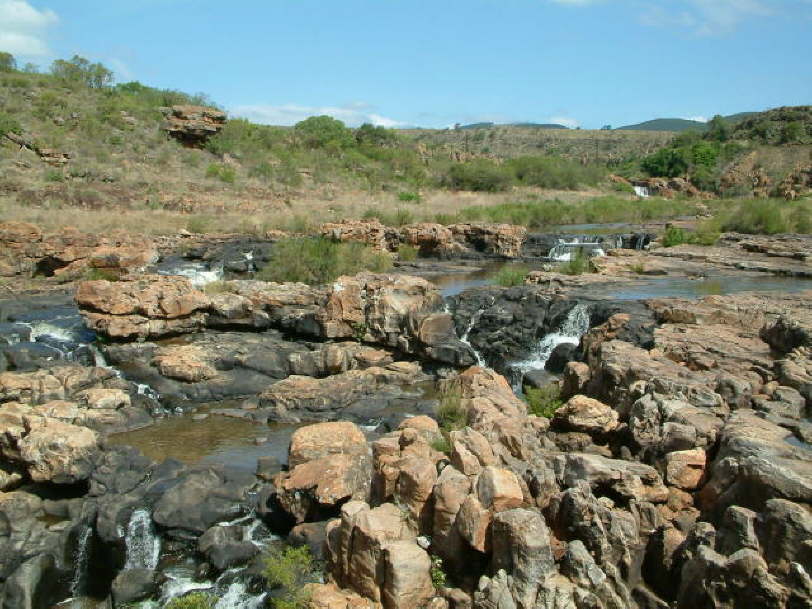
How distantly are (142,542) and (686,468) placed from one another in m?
7.01

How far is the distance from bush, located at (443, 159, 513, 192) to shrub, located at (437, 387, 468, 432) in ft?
138

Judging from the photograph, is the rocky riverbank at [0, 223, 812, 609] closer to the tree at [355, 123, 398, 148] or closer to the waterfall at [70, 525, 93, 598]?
the waterfall at [70, 525, 93, 598]

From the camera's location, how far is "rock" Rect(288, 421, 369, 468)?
30.1ft

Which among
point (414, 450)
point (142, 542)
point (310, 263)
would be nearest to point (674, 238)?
point (310, 263)

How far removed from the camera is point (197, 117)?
1768 inches

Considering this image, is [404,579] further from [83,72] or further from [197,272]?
[83,72]

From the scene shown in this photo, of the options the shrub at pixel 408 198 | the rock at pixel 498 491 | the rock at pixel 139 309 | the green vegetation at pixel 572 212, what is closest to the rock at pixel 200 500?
the rock at pixel 498 491

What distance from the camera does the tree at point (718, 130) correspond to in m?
74.5

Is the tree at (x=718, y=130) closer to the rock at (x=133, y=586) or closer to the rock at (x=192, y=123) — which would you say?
the rock at (x=192, y=123)

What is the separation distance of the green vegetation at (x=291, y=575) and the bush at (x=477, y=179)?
46347 mm

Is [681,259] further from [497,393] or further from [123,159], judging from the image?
[123,159]

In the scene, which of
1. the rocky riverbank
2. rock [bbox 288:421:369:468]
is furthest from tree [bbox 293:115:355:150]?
rock [bbox 288:421:369:468]

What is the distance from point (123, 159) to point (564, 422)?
3508cm

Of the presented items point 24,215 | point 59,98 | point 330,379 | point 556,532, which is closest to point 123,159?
point 59,98
